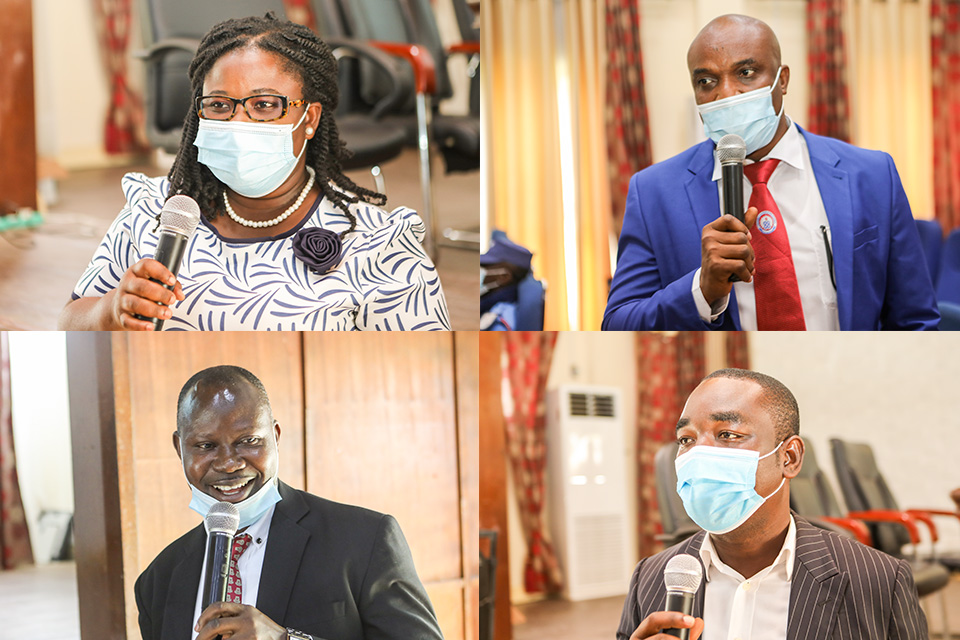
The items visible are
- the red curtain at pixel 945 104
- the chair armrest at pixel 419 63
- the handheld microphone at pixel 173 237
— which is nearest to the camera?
the handheld microphone at pixel 173 237

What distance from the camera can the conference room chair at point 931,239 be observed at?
3018 millimetres

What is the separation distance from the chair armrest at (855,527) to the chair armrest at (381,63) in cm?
168

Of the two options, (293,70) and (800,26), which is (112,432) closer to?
(293,70)

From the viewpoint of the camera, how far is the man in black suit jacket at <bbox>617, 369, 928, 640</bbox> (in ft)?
7.95

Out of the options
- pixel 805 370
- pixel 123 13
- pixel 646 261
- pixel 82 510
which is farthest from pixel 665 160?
pixel 82 510

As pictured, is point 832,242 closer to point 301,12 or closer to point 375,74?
point 375,74

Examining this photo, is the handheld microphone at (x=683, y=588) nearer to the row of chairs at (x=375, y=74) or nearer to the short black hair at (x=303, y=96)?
the row of chairs at (x=375, y=74)

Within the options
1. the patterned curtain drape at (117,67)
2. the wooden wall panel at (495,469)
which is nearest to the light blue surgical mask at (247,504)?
the wooden wall panel at (495,469)

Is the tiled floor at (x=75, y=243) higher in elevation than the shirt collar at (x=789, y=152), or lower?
lower

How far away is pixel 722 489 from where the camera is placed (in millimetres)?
2436

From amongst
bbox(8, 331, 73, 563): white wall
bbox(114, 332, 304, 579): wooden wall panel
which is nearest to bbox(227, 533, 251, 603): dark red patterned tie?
bbox(114, 332, 304, 579): wooden wall panel

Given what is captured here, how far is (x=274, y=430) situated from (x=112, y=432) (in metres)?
0.43

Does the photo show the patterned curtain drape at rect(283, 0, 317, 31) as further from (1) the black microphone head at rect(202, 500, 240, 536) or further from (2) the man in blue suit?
(1) the black microphone head at rect(202, 500, 240, 536)

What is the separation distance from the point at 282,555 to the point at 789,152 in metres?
1.75
